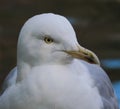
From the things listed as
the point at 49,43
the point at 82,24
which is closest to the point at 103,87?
the point at 49,43

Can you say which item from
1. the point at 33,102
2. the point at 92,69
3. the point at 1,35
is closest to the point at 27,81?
the point at 33,102

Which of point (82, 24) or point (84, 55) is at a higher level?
point (84, 55)

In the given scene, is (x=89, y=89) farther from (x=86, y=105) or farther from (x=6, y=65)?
(x=6, y=65)

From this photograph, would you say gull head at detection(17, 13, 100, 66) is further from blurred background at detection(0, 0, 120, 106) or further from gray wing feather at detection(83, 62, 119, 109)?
blurred background at detection(0, 0, 120, 106)

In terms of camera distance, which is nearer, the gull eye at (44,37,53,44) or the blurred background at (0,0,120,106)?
the gull eye at (44,37,53,44)

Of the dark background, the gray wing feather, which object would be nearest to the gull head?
the gray wing feather

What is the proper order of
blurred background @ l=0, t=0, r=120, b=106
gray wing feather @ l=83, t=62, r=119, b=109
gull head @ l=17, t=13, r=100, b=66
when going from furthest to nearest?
blurred background @ l=0, t=0, r=120, b=106, gray wing feather @ l=83, t=62, r=119, b=109, gull head @ l=17, t=13, r=100, b=66

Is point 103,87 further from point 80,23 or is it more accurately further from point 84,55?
point 80,23

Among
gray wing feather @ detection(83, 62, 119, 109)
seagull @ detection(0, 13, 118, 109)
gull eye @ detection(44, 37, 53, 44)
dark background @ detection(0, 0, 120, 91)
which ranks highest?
gull eye @ detection(44, 37, 53, 44)
